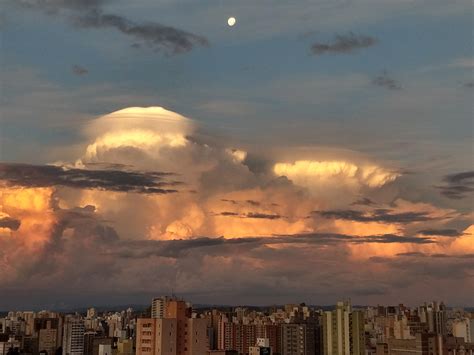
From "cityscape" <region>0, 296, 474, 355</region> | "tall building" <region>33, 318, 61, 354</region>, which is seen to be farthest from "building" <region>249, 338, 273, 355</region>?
"tall building" <region>33, 318, 61, 354</region>

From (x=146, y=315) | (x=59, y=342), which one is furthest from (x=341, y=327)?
(x=59, y=342)

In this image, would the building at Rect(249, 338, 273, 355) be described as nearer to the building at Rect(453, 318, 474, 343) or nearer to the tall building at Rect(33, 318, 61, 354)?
the building at Rect(453, 318, 474, 343)

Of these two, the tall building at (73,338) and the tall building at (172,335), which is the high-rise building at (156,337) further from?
the tall building at (73,338)

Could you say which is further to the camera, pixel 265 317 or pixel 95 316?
pixel 265 317

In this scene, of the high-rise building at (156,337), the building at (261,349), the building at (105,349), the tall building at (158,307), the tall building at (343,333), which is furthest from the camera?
the tall building at (343,333)

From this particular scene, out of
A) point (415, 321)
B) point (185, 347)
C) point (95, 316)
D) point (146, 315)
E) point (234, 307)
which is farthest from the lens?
point (415, 321)

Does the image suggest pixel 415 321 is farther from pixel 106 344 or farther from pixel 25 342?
pixel 25 342

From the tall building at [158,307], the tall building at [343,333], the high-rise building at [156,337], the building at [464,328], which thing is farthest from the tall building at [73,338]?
the building at [464,328]

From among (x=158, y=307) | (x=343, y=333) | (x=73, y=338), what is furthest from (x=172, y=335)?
(x=73, y=338)

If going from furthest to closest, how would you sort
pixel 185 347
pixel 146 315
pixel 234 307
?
1. pixel 234 307
2. pixel 146 315
3. pixel 185 347
